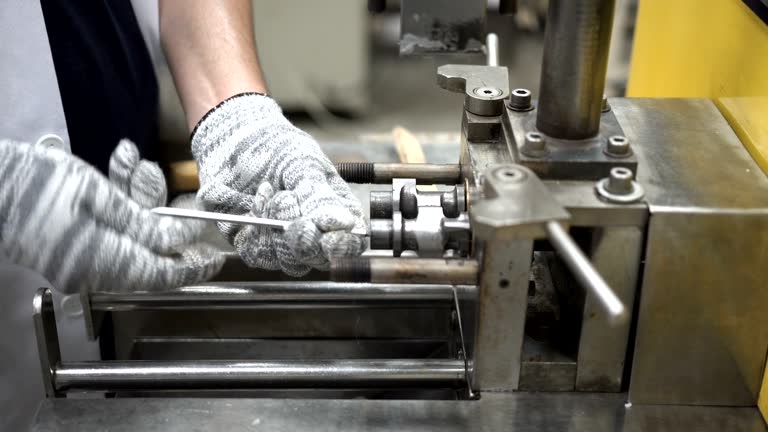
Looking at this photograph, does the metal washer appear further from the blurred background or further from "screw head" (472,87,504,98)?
the blurred background

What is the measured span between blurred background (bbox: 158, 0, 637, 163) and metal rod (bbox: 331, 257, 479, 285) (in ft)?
5.51

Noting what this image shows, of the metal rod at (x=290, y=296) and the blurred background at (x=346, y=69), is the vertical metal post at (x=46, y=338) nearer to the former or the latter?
the metal rod at (x=290, y=296)

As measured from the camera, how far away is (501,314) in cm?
66

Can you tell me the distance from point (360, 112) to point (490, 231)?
2059 millimetres

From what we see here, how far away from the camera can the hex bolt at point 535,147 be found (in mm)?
656

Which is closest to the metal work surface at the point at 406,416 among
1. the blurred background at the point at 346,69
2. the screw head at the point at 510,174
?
the screw head at the point at 510,174

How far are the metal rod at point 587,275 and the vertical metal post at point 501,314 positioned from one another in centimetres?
8

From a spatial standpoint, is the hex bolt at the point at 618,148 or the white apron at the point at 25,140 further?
the white apron at the point at 25,140

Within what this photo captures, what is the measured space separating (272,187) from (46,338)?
0.29 m

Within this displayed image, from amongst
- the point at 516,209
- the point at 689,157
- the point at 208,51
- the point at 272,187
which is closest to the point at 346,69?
the point at 208,51

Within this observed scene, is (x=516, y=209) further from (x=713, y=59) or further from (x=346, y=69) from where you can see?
(x=346, y=69)

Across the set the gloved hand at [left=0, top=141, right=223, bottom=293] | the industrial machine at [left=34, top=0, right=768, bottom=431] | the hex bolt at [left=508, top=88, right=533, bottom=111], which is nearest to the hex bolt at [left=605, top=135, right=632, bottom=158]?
the industrial machine at [left=34, top=0, right=768, bottom=431]

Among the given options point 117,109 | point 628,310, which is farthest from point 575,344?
point 117,109

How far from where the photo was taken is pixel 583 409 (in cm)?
71
